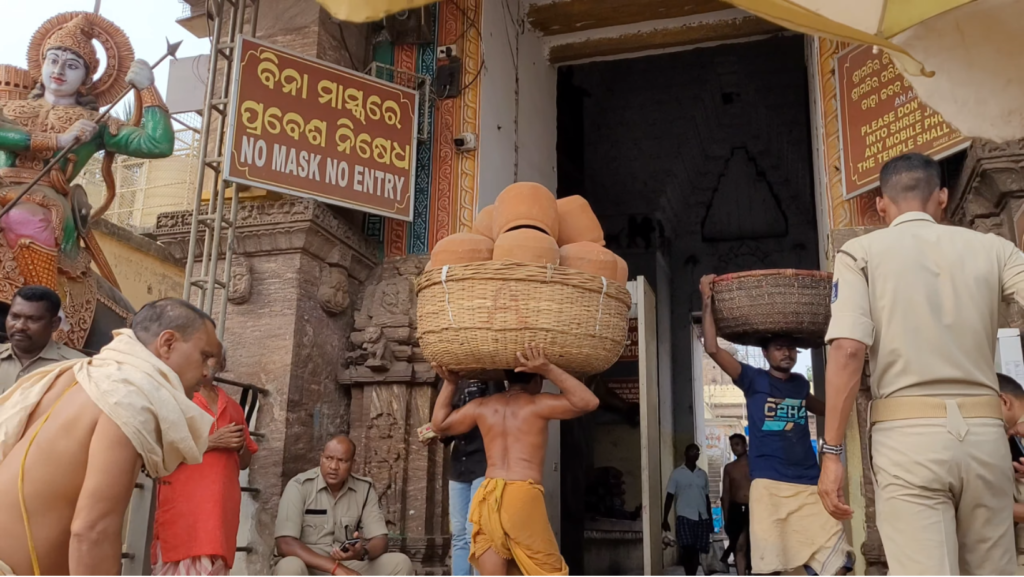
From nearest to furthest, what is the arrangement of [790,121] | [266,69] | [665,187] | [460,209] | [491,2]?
[266,69] < [460,209] < [491,2] < [790,121] < [665,187]

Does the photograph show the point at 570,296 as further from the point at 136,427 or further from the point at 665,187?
the point at 665,187

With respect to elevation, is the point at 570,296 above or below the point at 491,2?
below

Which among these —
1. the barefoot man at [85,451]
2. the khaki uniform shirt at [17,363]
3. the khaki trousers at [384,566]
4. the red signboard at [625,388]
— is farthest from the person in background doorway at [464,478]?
the red signboard at [625,388]

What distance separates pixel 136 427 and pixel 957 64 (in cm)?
299

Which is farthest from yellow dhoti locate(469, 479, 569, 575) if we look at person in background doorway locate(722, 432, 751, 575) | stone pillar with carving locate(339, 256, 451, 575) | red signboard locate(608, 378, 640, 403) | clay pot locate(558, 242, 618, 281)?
red signboard locate(608, 378, 640, 403)

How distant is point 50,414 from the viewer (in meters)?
2.19

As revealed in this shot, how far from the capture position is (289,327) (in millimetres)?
5430

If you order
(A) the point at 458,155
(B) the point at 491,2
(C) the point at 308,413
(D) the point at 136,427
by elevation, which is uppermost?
(B) the point at 491,2

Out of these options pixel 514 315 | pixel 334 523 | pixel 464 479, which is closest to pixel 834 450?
pixel 514 315

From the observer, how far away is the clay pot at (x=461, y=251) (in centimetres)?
358

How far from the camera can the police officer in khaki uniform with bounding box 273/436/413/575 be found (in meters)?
4.31

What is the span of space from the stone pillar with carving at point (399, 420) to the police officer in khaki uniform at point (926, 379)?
3.15 meters

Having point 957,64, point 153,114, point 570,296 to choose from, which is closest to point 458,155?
point 153,114

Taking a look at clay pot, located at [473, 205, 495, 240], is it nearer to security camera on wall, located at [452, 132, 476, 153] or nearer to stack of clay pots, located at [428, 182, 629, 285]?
stack of clay pots, located at [428, 182, 629, 285]
